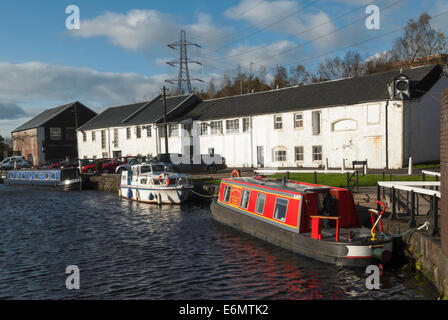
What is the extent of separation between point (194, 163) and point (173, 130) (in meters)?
13.1

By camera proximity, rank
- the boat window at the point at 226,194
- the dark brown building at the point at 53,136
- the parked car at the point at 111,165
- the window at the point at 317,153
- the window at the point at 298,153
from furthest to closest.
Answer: the dark brown building at the point at 53,136, the parked car at the point at 111,165, the window at the point at 298,153, the window at the point at 317,153, the boat window at the point at 226,194

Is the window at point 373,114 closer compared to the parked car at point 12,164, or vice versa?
the window at point 373,114

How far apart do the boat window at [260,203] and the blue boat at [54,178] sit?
80.5 ft

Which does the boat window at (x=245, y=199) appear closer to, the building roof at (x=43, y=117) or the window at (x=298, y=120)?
the window at (x=298, y=120)

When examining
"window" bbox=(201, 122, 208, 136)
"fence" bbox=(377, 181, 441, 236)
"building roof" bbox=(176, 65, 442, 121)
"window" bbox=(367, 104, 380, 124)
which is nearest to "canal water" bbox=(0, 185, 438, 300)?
"fence" bbox=(377, 181, 441, 236)

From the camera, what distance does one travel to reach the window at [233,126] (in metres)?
40.3

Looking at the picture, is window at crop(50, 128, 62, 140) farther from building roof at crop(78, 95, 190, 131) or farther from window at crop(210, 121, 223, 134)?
window at crop(210, 121, 223, 134)

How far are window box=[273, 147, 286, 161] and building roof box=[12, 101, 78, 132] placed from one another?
4393 cm

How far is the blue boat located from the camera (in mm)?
35688

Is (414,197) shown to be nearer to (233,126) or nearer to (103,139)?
(233,126)

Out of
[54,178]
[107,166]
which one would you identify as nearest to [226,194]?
[107,166]

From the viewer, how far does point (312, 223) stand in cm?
1220

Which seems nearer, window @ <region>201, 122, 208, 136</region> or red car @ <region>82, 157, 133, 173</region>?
red car @ <region>82, 157, 133, 173</region>

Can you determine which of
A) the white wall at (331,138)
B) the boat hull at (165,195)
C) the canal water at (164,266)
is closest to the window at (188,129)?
the white wall at (331,138)
